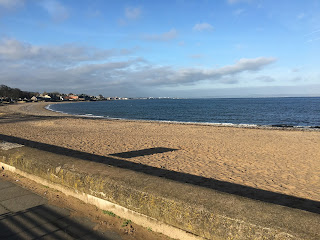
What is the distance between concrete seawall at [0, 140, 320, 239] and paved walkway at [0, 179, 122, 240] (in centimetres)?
33

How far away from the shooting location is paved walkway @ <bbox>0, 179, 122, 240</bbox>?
2.40 meters

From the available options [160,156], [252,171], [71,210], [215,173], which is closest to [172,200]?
[71,210]

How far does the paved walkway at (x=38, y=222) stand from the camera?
2398 millimetres

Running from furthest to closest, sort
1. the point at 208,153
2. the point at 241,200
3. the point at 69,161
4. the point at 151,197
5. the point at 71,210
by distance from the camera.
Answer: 1. the point at 208,153
2. the point at 69,161
3. the point at 71,210
4. the point at 151,197
5. the point at 241,200

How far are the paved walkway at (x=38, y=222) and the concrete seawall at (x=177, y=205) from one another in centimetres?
33

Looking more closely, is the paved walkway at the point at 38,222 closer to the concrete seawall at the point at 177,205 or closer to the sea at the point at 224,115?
the concrete seawall at the point at 177,205

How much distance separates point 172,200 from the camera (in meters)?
2.25

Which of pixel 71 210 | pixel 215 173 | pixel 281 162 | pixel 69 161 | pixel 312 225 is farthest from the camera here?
pixel 281 162

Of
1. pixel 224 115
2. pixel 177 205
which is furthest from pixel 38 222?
pixel 224 115

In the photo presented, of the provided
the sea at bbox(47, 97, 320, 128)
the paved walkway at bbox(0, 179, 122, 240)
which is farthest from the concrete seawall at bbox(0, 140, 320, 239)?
the sea at bbox(47, 97, 320, 128)

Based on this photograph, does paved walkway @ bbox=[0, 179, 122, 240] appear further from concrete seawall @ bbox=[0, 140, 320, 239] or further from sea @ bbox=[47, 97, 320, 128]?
sea @ bbox=[47, 97, 320, 128]

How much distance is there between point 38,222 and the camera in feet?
8.68

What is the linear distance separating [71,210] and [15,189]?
140 cm

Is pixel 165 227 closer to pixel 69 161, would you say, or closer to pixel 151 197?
pixel 151 197
